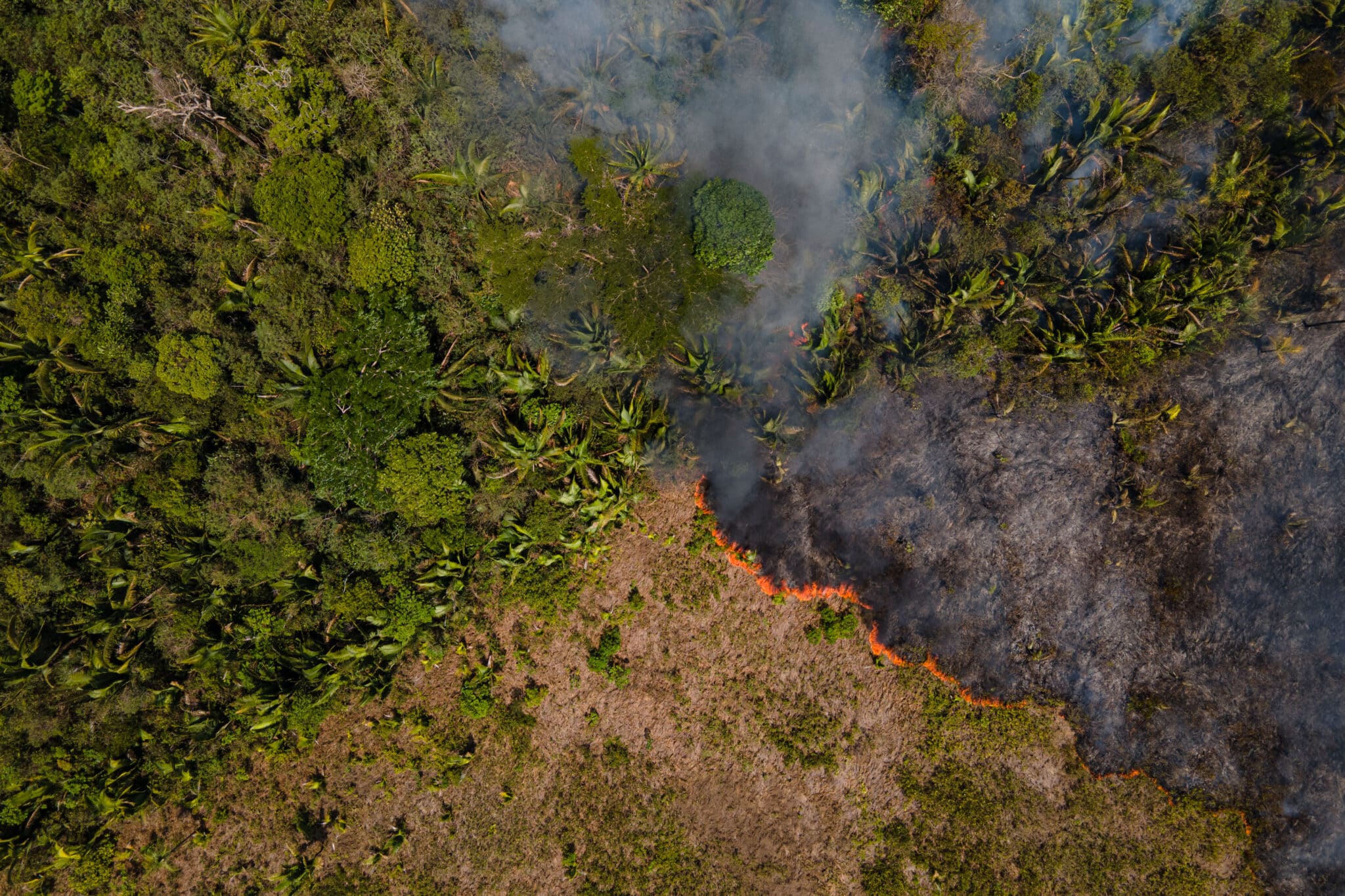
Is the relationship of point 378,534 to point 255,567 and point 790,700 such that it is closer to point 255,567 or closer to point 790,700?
point 255,567

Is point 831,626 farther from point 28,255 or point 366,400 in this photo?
point 28,255

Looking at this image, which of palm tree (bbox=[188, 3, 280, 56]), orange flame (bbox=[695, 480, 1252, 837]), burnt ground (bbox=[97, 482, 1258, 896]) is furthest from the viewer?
burnt ground (bbox=[97, 482, 1258, 896])

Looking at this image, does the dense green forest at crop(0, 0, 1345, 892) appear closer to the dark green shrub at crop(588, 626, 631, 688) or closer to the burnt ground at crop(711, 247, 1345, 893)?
the dark green shrub at crop(588, 626, 631, 688)

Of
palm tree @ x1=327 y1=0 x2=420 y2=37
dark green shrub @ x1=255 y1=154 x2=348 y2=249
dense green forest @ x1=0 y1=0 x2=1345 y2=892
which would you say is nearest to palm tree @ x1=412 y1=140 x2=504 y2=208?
dense green forest @ x1=0 y1=0 x2=1345 y2=892

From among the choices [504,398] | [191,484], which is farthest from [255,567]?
[504,398]

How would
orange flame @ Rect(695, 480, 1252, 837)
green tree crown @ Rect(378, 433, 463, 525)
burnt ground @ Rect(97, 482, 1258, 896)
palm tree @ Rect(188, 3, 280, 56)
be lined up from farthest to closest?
burnt ground @ Rect(97, 482, 1258, 896), orange flame @ Rect(695, 480, 1252, 837), green tree crown @ Rect(378, 433, 463, 525), palm tree @ Rect(188, 3, 280, 56)
